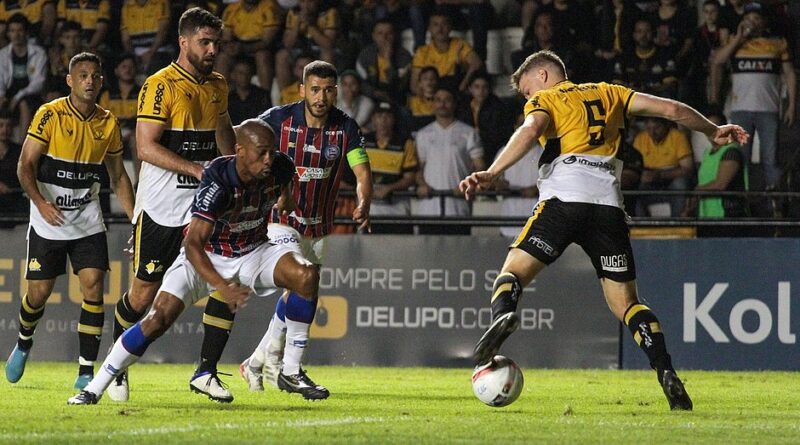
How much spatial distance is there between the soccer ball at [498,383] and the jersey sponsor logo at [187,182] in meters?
2.34

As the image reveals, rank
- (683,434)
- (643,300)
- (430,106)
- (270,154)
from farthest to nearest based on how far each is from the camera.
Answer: (430,106), (643,300), (270,154), (683,434)

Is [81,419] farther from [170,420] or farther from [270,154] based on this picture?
[270,154]

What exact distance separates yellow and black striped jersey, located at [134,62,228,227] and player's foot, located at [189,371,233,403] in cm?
100

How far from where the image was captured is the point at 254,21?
1568 cm

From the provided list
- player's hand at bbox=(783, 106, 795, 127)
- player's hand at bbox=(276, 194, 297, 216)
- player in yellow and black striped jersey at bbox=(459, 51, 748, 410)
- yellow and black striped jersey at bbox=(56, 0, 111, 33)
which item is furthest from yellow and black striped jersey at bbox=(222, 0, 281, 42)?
player in yellow and black striped jersey at bbox=(459, 51, 748, 410)

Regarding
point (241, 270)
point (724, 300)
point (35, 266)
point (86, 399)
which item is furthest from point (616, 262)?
point (724, 300)

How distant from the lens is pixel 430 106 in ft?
48.2

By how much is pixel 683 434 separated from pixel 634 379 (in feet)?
17.0

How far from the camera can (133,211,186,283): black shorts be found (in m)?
8.55

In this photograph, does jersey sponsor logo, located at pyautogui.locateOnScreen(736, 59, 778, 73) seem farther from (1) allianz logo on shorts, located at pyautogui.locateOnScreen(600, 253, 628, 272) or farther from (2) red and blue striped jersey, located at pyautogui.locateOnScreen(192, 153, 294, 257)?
(2) red and blue striped jersey, located at pyautogui.locateOnScreen(192, 153, 294, 257)

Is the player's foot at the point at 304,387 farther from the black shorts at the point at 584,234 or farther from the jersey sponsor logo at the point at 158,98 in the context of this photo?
the jersey sponsor logo at the point at 158,98

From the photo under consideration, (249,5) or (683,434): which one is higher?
(249,5)

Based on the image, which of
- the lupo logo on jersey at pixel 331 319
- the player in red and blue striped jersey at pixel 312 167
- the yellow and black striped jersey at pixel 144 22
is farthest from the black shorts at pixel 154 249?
the yellow and black striped jersey at pixel 144 22

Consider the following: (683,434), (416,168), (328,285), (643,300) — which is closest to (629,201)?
(643,300)
